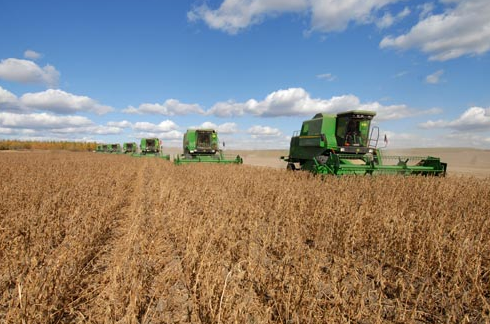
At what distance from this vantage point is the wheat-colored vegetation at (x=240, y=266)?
1957 mm

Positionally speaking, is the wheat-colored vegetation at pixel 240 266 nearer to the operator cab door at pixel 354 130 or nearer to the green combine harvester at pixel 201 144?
the operator cab door at pixel 354 130

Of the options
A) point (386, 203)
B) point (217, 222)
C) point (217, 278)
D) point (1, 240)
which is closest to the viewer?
point (217, 278)

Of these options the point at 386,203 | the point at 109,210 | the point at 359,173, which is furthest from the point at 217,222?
the point at 359,173

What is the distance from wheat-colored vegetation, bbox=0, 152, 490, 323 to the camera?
196 centimetres

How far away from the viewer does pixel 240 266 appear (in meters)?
2.79

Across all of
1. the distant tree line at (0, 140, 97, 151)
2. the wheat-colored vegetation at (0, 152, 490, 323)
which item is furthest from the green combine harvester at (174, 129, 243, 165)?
the distant tree line at (0, 140, 97, 151)

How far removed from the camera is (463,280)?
8.37ft

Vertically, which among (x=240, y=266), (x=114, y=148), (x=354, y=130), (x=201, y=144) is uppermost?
(x=354, y=130)

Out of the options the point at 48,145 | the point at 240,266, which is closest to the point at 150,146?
the point at 240,266

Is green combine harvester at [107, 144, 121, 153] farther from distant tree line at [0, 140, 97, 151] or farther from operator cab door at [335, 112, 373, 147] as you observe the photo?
operator cab door at [335, 112, 373, 147]

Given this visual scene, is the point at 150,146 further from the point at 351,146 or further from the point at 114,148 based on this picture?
the point at 351,146

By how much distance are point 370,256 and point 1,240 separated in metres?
4.35

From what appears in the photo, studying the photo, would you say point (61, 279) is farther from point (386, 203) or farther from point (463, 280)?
point (386, 203)

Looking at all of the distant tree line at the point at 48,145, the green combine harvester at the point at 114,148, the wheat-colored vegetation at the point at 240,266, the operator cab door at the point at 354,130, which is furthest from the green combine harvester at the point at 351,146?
the distant tree line at the point at 48,145
